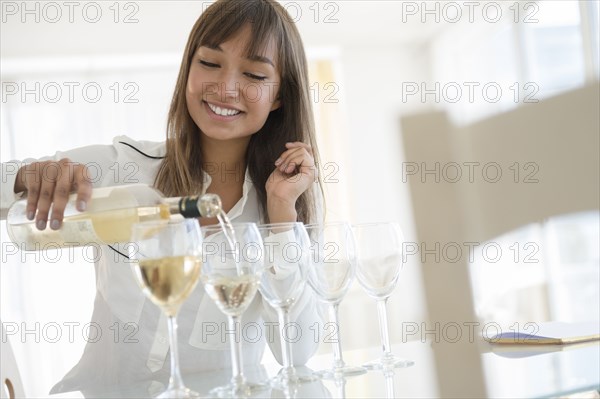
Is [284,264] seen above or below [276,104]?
below

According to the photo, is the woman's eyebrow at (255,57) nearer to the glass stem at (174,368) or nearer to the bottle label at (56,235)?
the bottle label at (56,235)

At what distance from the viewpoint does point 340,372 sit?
1026mm

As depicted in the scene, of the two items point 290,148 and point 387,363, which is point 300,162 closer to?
point 290,148

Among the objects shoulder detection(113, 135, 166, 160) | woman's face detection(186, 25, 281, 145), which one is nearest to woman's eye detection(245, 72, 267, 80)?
woman's face detection(186, 25, 281, 145)

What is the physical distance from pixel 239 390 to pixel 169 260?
18cm

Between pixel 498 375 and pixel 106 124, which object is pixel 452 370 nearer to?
pixel 498 375

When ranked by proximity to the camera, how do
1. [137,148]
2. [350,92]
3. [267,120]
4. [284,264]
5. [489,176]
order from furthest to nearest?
[350,92] < [489,176] < [267,120] < [137,148] < [284,264]

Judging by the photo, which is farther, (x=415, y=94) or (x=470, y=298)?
(x=415, y=94)

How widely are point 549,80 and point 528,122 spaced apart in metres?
0.27

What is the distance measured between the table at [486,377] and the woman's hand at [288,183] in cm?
41

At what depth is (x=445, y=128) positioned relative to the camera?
5.18m

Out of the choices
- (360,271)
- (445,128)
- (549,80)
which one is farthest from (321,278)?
(445,128)

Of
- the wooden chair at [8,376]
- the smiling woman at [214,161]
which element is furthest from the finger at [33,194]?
the smiling woman at [214,161]

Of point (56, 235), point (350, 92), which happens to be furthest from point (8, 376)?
point (350, 92)
